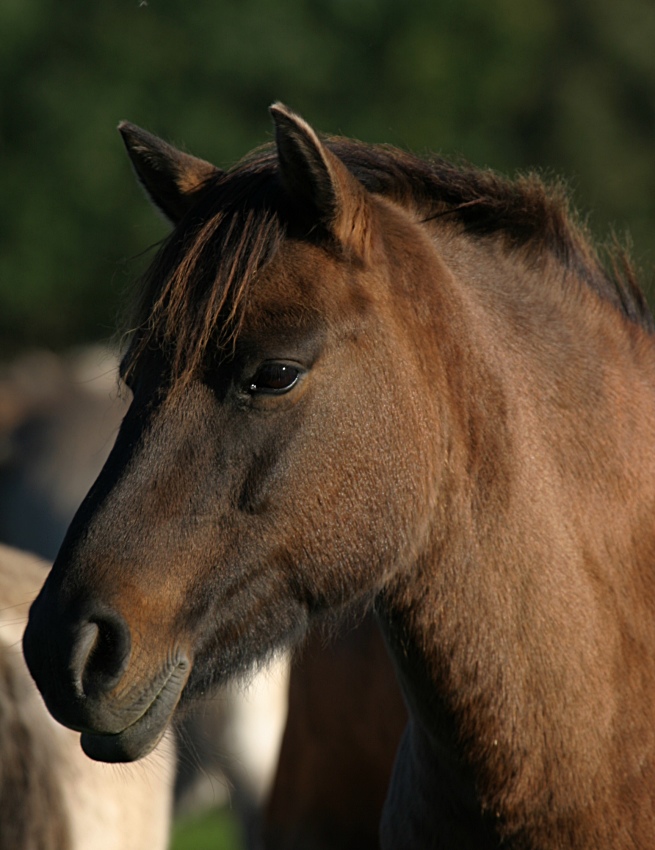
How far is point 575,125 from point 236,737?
2951cm

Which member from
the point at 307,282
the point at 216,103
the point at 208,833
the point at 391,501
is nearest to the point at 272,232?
the point at 307,282

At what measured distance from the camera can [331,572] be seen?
280 centimetres

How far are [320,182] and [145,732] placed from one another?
1361mm

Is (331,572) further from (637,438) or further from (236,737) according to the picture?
(236,737)

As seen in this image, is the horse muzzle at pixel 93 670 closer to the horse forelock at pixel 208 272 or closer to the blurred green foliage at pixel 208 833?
the horse forelock at pixel 208 272

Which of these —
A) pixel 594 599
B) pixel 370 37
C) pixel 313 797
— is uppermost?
pixel 594 599

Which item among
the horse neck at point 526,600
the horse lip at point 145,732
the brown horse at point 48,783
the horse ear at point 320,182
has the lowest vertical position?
the brown horse at point 48,783

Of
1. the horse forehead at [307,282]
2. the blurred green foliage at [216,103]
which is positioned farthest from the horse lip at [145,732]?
the blurred green foliage at [216,103]

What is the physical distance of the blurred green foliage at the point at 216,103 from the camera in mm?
26422

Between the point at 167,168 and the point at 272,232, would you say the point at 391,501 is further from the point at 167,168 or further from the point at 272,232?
the point at 167,168

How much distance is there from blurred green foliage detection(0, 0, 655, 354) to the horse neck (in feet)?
70.1

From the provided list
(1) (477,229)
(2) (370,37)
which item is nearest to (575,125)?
(2) (370,37)

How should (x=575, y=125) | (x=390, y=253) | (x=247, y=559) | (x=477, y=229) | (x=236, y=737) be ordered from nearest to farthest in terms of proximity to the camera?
(x=247, y=559) < (x=390, y=253) < (x=477, y=229) < (x=236, y=737) < (x=575, y=125)

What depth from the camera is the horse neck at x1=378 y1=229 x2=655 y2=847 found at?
2859 mm
